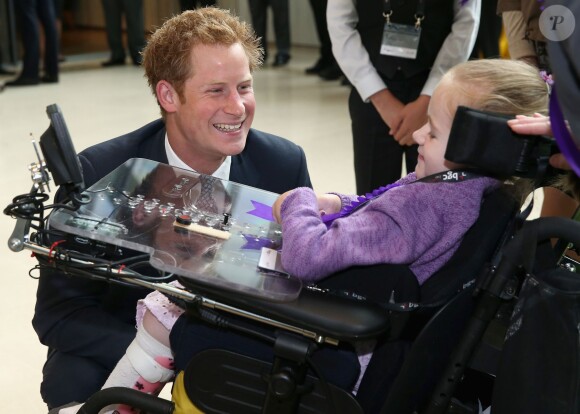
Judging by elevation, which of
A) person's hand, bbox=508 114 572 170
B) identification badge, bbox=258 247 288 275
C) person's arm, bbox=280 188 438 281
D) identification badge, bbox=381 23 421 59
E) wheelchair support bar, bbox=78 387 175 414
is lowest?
wheelchair support bar, bbox=78 387 175 414

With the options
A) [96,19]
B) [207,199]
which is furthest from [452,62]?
[96,19]

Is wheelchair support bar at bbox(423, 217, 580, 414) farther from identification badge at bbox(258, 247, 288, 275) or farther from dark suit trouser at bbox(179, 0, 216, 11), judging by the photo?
dark suit trouser at bbox(179, 0, 216, 11)

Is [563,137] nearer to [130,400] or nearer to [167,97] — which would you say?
[130,400]

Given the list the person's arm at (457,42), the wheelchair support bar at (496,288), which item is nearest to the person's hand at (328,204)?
the wheelchair support bar at (496,288)

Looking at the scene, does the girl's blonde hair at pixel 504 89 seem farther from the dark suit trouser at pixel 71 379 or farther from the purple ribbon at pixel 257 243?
the dark suit trouser at pixel 71 379

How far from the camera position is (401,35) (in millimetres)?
2539

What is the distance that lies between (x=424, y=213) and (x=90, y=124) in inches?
166

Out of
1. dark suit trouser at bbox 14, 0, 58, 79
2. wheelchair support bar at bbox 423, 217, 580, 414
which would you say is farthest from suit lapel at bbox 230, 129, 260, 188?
dark suit trouser at bbox 14, 0, 58, 79

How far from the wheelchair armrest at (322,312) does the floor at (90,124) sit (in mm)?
1252

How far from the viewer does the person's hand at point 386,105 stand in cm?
257

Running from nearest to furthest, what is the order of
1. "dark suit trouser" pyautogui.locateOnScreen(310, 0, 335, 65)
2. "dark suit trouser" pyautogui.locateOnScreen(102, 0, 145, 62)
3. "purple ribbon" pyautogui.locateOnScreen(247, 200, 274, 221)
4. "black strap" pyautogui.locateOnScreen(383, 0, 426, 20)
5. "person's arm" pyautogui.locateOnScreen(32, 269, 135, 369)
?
"purple ribbon" pyautogui.locateOnScreen(247, 200, 274, 221), "person's arm" pyautogui.locateOnScreen(32, 269, 135, 369), "black strap" pyautogui.locateOnScreen(383, 0, 426, 20), "dark suit trouser" pyautogui.locateOnScreen(310, 0, 335, 65), "dark suit trouser" pyautogui.locateOnScreen(102, 0, 145, 62)

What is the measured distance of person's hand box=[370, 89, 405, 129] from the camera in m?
2.57

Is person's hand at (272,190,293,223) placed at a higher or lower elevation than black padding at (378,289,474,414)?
higher

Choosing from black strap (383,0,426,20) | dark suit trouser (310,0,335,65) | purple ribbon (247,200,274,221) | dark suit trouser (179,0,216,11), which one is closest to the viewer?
purple ribbon (247,200,274,221)
